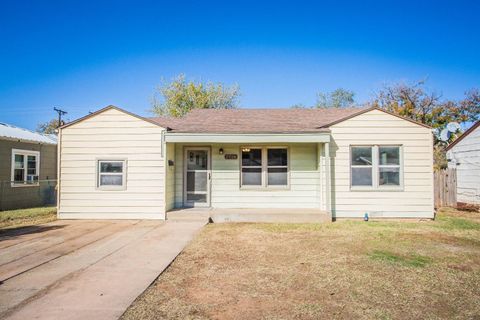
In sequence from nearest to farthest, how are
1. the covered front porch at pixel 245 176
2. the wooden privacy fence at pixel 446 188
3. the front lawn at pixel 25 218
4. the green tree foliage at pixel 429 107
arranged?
the front lawn at pixel 25 218 → the covered front porch at pixel 245 176 → the wooden privacy fence at pixel 446 188 → the green tree foliage at pixel 429 107

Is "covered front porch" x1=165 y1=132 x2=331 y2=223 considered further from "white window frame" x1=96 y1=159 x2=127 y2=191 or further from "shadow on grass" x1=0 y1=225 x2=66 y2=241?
"shadow on grass" x1=0 y1=225 x2=66 y2=241

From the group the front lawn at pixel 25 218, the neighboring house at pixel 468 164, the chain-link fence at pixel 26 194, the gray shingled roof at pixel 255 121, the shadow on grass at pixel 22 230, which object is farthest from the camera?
the chain-link fence at pixel 26 194

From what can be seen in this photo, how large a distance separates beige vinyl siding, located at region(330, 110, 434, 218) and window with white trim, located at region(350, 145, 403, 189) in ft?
0.54

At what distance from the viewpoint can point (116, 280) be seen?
4.34m

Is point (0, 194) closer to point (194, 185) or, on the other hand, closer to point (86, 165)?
point (86, 165)

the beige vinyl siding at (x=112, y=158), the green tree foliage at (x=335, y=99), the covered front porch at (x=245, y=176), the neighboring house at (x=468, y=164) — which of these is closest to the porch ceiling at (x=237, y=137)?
the beige vinyl siding at (x=112, y=158)

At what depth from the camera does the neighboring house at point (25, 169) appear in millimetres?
12797

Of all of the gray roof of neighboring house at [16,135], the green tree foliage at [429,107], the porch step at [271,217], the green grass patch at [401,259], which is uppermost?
the green tree foliage at [429,107]

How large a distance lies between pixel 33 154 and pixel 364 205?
51.1ft

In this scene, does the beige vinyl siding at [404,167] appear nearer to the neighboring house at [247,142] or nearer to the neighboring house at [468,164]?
the neighboring house at [247,142]

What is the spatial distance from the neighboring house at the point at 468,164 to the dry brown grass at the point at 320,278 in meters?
5.50

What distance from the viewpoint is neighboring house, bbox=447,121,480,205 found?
11.8 meters

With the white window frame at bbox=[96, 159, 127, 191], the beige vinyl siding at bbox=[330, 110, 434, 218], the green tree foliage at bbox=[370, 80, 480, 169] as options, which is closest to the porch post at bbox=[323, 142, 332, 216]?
the beige vinyl siding at bbox=[330, 110, 434, 218]

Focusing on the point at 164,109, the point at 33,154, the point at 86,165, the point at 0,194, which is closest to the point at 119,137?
the point at 86,165
